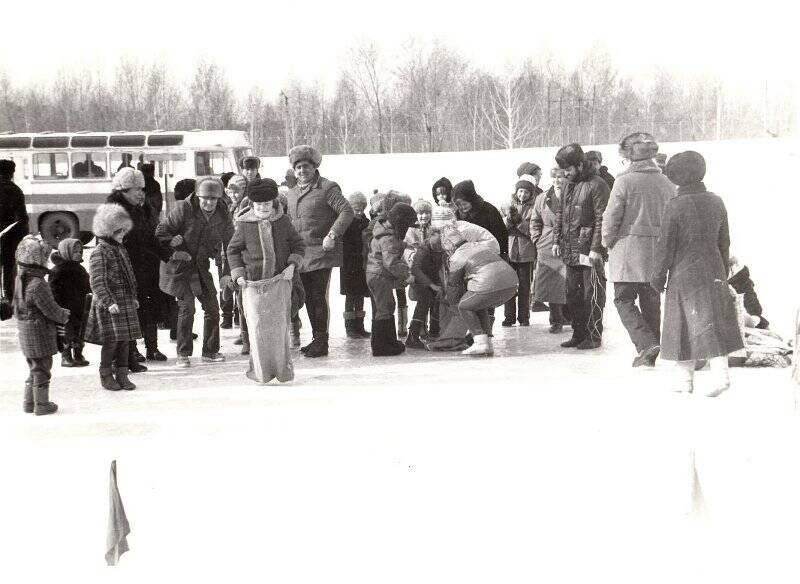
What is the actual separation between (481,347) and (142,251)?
2.38m

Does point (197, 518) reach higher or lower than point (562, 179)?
lower

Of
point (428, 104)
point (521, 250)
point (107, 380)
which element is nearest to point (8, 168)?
point (107, 380)

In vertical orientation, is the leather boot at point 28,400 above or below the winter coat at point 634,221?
below

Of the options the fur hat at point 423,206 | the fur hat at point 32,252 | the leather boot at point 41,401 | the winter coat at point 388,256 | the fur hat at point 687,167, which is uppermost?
the fur hat at point 687,167

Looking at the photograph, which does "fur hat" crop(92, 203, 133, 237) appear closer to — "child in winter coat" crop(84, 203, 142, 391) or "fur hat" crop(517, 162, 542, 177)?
"child in winter coat" crop(84, 203, 142, 391)

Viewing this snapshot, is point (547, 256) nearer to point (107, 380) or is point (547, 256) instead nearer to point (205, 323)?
point (205, 323)

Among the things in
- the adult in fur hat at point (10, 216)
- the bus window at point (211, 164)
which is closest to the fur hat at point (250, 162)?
the bus window at point (211, 164)

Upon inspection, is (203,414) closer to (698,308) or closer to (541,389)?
(541,389)

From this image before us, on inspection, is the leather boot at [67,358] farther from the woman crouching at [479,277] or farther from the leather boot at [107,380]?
the woman crouching at [479,277]

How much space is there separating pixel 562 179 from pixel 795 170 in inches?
86.0

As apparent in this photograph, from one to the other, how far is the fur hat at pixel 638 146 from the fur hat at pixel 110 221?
3.02m

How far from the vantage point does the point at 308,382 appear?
789 cm

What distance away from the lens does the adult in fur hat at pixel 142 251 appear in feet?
26.1

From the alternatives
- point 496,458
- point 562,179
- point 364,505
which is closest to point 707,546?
point 496,458
